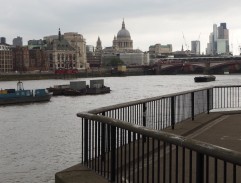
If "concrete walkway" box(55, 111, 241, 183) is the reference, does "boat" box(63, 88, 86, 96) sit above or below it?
below

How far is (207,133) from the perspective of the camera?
9391mm

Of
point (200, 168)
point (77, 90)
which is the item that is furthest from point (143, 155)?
point (77, 90)

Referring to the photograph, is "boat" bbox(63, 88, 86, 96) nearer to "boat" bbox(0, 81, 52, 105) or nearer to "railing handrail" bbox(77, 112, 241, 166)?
"boat" bbox(0, 81, 52, 105)

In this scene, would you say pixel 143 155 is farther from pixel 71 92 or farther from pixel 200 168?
pixel 71 92

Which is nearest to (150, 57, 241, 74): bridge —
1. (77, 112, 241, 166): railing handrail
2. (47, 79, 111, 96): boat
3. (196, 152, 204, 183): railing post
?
(47, 79, 111, 96): boat

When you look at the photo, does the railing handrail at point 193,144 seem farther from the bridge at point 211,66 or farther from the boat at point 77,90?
the bridge at point 211,66

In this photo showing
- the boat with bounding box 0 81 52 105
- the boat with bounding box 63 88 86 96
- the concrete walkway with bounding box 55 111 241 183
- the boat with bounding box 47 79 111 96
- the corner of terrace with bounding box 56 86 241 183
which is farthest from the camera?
the boat with bounding box 47 79 111 96

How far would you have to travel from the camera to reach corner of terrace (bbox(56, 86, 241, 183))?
3670mm

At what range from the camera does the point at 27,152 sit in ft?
66.6

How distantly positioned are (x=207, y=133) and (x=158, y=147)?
5255 mm

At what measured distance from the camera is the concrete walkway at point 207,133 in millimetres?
5461

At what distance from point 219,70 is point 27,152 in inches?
6755

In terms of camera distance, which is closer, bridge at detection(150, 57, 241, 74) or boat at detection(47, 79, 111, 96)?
boat at detection(47, 79, 111, 96)

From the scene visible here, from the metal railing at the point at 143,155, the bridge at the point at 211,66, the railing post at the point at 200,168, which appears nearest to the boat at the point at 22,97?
the metal railing at the point at 143,155
